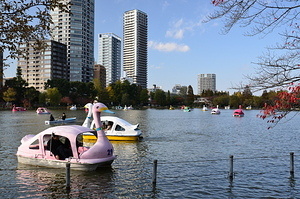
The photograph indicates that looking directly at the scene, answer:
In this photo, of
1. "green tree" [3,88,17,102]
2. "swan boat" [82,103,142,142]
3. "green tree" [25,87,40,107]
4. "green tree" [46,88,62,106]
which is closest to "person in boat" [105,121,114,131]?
"swan boat" [82,103,142,142]

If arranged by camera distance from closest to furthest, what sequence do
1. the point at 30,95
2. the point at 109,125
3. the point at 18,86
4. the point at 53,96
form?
1. the point at 109,125
2. the point at 30,95
3. the point at 18,86
4. the point at 53,96

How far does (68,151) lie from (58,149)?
58 cm

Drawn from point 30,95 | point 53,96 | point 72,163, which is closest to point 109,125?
point 72,163

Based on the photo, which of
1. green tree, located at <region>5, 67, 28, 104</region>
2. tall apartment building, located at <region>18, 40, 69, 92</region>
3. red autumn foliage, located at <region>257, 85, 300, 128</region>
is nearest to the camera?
red autumn foliage, located at <region>257, 85, 300, 128</region>

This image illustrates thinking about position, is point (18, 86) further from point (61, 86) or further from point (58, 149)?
point (58, 149)

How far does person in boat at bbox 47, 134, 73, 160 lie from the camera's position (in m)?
16.5

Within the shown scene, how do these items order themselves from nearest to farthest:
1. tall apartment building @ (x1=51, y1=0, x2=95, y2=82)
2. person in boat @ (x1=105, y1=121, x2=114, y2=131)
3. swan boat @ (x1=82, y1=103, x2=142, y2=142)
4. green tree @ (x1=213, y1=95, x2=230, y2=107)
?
swan boat @ (x1=82, y1=103, x2=142, y2=142) → person in boat @ (x1=105, y1=121, x2=114, y2=131) → tall apartment building @ (x1=51, y1=0, x2=95, y2=82) → green tree @ (x1=213, y1=95, x2=230, y2=107)

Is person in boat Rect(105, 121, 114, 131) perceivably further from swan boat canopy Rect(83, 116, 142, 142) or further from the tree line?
the tree line

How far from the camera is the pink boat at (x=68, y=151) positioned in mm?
15961

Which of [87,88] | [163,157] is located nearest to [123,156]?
[163,157]

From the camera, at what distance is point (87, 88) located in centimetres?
14125

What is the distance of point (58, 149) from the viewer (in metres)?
16.6

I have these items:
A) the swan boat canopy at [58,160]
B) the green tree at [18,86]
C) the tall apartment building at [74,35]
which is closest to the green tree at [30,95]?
the green tree at [18,86]

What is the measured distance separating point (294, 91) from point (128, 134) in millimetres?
21515
